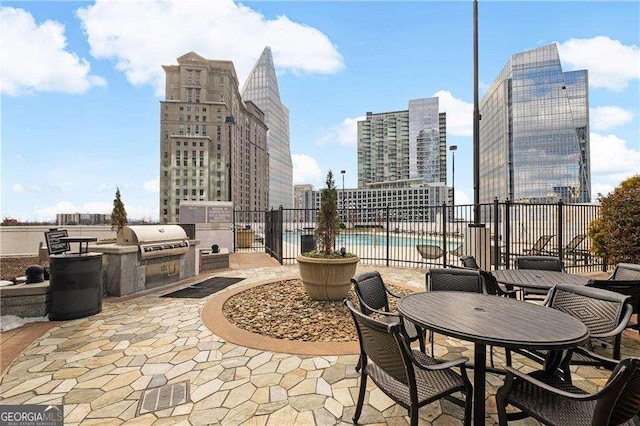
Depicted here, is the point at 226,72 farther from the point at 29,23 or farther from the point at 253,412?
the point at 253,412

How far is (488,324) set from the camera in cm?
192

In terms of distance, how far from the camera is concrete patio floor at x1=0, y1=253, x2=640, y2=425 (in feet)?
7.00

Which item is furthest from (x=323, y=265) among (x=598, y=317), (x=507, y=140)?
(x=507, y=140)

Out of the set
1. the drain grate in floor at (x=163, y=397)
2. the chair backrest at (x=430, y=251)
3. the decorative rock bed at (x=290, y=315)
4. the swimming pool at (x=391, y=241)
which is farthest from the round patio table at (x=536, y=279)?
the swimming pool at (x=391, y=241)

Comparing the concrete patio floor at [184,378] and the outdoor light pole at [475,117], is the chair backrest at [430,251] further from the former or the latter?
the concrete patio floor at [184,378]

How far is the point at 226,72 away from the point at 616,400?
85.3 metres

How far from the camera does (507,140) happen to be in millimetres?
67938

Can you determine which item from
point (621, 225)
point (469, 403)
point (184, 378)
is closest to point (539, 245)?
point (621, 225)

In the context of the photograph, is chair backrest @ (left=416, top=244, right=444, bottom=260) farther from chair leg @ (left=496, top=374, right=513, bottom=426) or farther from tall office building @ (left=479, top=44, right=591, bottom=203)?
tall office building @ (left=479, top=44, right=591, bottom=203)

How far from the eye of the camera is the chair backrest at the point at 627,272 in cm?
328

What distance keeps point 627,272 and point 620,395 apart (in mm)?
3390

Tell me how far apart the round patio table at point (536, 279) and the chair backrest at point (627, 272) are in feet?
1.14

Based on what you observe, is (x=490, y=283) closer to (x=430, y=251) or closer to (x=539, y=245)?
(x=430, y=251)

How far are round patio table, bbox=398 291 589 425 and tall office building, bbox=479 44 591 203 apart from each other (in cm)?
7322
